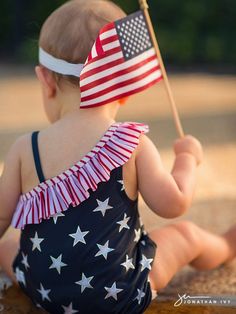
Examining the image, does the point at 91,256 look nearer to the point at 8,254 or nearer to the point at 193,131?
the point at 8,254

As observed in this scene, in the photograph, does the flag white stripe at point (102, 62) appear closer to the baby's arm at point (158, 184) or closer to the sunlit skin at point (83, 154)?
the sunlit skin at point (83, 154)

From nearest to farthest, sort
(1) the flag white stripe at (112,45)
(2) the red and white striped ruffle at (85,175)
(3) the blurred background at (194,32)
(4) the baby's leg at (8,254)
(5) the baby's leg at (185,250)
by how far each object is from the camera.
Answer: (2) the red and white striped ruffle at (85,175), (1) the flag white stripe at (112,45), (5) the baby's leg at (185,250), (4) the baby's leg at (8,254), (3) the blurred background at (194,32)

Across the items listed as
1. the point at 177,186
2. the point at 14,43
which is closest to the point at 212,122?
the point at 177,186

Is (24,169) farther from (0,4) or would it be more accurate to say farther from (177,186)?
(0,4)

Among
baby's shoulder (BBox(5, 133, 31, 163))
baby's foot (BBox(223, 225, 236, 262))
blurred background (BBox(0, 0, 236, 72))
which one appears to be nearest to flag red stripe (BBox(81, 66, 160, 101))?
baby's shoulder (BBox(5, 133, 31, 163))

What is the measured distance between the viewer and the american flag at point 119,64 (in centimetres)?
190

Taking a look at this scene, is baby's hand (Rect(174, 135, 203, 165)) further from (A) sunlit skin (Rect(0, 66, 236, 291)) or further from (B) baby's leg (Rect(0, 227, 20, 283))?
(B) baby's leg (Rect(0, 227, 20, 283))

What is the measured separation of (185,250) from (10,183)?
0.64m

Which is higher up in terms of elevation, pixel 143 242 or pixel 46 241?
pixel 46 241

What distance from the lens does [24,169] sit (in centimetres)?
191

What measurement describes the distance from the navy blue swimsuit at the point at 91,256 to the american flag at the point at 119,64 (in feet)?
0.77

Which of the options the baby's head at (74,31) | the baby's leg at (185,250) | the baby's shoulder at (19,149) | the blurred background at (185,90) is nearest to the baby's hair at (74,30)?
the baby's head at (74,31)

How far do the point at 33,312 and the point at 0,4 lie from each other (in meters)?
5.94
